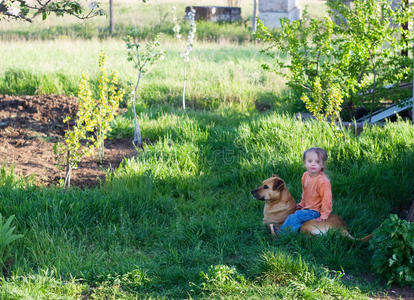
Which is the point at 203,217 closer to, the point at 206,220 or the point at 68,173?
the point at 206,220

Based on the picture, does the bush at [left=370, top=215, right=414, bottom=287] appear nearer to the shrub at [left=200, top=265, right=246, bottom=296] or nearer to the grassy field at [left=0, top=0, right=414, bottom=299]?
the grassy field at [left=0, top=0, right=414, bottom=299]

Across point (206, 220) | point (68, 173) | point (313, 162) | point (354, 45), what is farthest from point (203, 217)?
point (354, 45)

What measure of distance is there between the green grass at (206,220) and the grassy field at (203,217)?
0.05 ft

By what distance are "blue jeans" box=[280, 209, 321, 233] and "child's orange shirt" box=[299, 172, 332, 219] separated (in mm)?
76

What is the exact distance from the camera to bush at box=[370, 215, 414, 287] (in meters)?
4.00

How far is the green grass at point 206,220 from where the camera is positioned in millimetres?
3984

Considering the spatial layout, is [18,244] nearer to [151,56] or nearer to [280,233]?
[280,233]

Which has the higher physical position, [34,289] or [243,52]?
[243,52]

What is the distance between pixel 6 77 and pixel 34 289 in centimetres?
900

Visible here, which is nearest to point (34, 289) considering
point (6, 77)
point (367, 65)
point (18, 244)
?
point (18, 244)

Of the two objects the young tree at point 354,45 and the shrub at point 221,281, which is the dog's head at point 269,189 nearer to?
the shrub at point 221,281

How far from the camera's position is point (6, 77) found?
38.3 feet

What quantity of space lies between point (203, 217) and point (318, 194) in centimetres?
118

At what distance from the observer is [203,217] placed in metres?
5.13
